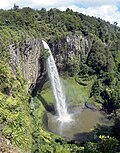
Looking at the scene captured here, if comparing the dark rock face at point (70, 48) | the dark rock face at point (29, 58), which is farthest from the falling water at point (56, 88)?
the dark rock face at point (70, 48)

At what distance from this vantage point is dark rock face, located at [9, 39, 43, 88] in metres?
36.0

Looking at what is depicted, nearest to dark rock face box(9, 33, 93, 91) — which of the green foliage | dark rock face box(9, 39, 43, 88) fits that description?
dark rock face box(9, 39, 43, 88)

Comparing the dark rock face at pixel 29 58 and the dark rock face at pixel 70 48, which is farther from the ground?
the dark rock face at pixel 70 48

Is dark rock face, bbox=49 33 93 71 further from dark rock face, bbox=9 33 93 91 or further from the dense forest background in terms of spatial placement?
the dense forest background

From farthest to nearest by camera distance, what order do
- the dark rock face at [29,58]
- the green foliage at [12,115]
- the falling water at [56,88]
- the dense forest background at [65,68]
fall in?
the falling water at [56,88], the dark rock face at [29,58], the dense forest background at [65,68], the green foliage at [12,115]

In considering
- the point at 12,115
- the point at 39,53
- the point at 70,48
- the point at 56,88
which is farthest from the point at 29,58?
the point at 12,115

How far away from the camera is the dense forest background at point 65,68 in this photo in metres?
25.5

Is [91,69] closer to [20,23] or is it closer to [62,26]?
[62,26]

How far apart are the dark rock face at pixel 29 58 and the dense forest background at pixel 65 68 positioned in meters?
0.81

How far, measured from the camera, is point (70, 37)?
53844mm

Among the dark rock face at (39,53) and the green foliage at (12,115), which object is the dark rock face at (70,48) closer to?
the dark rock face at (39,53)

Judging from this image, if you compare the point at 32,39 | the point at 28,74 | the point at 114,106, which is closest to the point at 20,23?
the point at 32,39

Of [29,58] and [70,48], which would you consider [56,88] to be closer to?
[29,58]

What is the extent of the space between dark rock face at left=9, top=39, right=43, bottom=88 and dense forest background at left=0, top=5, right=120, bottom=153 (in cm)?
81
